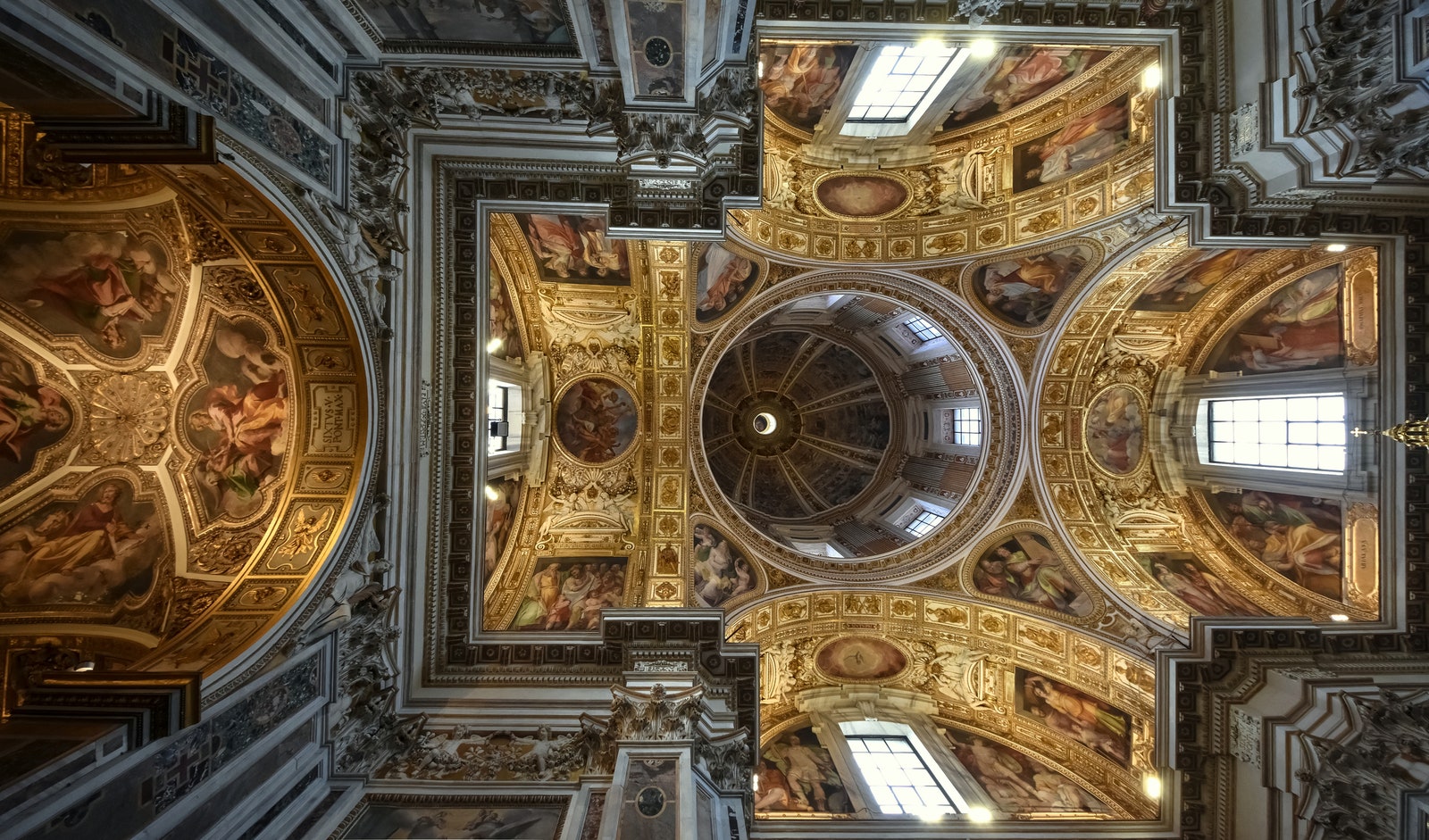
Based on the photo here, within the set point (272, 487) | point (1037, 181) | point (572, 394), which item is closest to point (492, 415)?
point (572, 394)

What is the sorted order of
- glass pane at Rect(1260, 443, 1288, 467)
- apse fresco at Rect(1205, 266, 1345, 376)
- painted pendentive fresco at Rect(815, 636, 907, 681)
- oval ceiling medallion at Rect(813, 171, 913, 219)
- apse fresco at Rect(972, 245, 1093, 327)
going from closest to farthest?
apse fresco at Rect(1205, 266, 1345, 376) < apse fresco at Rect(972, 245, 1093, 327) < glass pane at Rect(1260, 443, 1288, 467) < oval ceiling medallion at Rect(813, 171, 913, 219) < painted pendentive fresco at Rect(815, 636, 907, 681)

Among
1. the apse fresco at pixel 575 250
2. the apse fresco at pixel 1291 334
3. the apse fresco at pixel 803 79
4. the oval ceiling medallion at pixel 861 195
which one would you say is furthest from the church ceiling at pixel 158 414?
the apse fresco at pixel 1291 334

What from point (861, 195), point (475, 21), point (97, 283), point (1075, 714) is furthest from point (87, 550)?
point (1075, 714)

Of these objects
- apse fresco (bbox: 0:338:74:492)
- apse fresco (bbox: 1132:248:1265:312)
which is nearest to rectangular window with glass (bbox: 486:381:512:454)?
apse fresco (bbox: 0:338:74:492)

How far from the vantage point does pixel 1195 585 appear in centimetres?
1277

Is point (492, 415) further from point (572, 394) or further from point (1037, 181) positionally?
point (1037, 181)

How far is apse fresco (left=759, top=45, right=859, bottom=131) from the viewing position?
35.9 feet

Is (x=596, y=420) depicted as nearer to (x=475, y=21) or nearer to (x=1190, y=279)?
(x=475, y=21)

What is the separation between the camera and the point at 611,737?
8.61 metres

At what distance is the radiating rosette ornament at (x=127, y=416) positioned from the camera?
8.06 meters

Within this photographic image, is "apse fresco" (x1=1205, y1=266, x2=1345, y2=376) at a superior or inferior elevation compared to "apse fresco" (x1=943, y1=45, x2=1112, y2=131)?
inferior

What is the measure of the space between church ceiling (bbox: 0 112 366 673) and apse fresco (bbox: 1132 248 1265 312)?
48.7ft

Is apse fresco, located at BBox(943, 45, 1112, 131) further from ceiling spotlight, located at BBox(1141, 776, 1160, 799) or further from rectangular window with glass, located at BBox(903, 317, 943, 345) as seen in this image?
ceiling spotlight, located at BBox(1141, 776, 1160, 799)

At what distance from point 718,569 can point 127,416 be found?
1031 centimetres
